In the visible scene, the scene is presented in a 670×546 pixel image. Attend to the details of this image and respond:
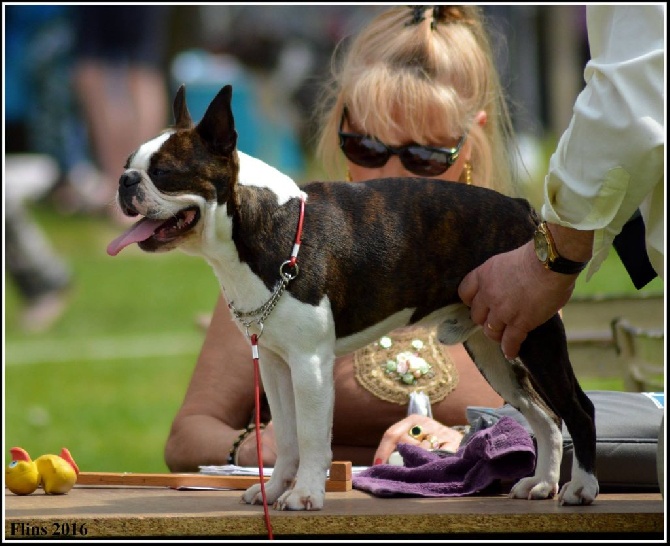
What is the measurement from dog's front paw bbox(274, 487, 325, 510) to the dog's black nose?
0.70m

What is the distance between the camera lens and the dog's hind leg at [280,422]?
268 centimetres

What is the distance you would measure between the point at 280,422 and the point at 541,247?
666mm

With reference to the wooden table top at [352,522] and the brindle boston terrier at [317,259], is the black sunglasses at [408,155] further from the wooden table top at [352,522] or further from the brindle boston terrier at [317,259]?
the wooden table top at [352,522]

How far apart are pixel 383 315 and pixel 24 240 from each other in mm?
9810

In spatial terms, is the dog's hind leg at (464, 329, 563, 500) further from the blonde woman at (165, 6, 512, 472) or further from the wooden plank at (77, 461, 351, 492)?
the blonde woman at (165, 6, 512, 472)

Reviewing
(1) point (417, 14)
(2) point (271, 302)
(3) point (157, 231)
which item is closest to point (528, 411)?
(2) point (271, 302)

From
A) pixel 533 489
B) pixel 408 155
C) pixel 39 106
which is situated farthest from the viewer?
pixel 39 106

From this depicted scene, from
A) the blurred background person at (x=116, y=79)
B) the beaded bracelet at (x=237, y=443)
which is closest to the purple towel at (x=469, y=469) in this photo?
the beaded bracelet at (x=237, y=443)

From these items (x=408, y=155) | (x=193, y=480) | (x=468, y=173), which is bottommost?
(x=193, y=480)

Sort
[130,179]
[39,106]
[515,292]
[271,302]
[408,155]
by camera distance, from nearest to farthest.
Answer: [130,179]
[271,302]
[515,292]
[408,155]
[39,106]

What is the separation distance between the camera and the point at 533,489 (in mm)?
2766

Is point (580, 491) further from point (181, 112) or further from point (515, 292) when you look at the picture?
point (181, 112)

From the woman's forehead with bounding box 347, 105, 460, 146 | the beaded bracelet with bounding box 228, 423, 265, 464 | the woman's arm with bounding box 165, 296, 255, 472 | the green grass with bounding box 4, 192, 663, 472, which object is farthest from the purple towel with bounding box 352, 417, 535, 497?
the green grass with bounding box 4, 192, 663, 472

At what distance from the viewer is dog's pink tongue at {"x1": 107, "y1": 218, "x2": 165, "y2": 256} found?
8.01 ft
